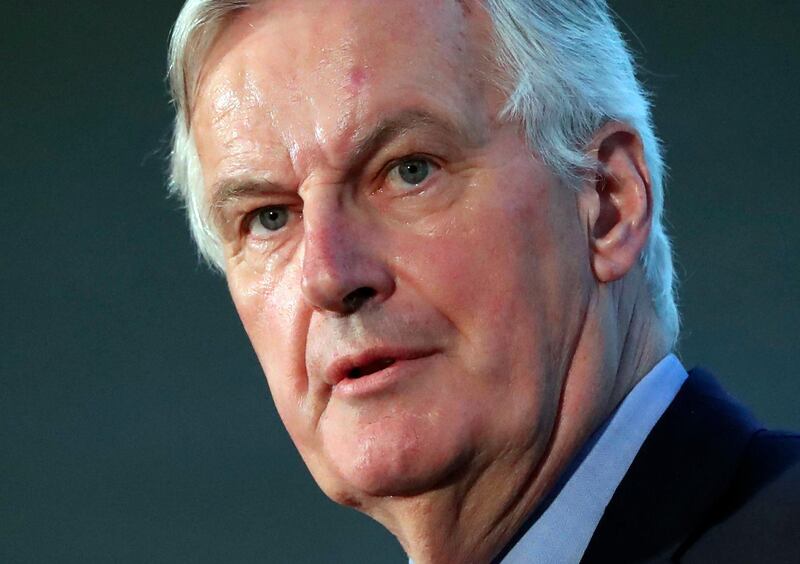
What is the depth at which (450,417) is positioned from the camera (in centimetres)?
130

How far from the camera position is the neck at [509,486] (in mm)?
1357

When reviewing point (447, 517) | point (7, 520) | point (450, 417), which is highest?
point (450, 417)

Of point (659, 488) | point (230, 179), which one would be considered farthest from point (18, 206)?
point (659, 488)

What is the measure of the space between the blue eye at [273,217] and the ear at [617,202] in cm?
34

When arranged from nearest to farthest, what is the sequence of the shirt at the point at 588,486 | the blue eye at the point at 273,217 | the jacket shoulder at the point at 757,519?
the jacket shoulder at the point at 757,519 → the shirt at the point at 588,486 → the blue eye at the point at 273,217

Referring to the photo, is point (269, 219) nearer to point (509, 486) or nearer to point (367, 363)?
point (367, 363)

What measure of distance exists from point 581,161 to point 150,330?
145 cm

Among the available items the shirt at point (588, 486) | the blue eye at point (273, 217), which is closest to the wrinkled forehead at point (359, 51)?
the blue eye at point (273, 217)

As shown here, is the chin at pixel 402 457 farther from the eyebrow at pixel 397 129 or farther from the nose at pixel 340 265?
the eyebrow at pixel 397 129

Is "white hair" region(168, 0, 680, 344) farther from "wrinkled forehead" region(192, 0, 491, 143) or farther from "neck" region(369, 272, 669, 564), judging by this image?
"neck" region(369, 272, 669, 564)

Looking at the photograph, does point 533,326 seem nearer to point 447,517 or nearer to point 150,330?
point 447,517

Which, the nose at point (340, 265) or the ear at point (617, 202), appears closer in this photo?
the nose at point (340, 265)

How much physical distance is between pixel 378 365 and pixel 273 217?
0.82 feet

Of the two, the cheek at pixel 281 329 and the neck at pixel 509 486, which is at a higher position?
the cheek at pixel 281 329
